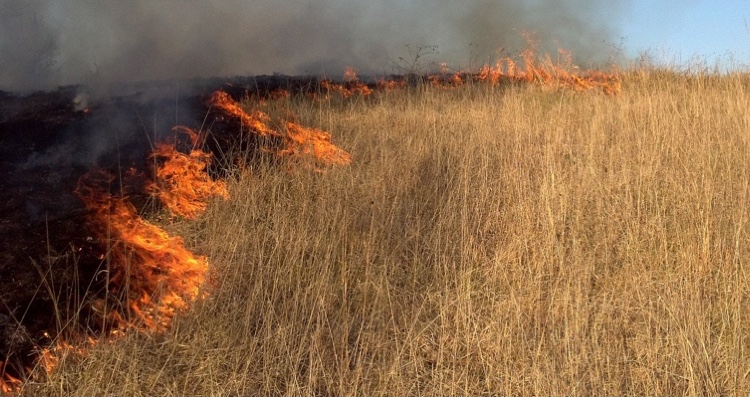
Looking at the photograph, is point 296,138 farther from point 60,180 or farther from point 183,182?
point 60,180

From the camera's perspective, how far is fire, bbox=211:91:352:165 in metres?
5.89

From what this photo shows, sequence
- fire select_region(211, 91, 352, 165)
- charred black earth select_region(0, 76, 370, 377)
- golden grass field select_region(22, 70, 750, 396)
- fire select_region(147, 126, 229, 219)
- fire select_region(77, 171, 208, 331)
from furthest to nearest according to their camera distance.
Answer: fire select_region(211, 91, 352, 165)
fire select_region(147, 126, 229, 219)
fire select_region(77, 171, 208, 331)
charred black earth select_region(0, 76, 370, 377)
golden grass field select_region(22, 70, 750, 396)

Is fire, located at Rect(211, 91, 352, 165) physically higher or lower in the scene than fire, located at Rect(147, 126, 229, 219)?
higher

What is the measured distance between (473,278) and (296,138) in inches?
130

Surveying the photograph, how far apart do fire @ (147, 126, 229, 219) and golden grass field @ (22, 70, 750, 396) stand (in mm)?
179

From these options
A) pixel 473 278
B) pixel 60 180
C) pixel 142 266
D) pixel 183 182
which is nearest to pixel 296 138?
pixel 183 182

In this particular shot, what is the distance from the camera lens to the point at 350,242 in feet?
12.9

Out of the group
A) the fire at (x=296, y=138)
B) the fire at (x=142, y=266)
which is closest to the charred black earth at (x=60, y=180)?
the fire at (x=142, y=266)

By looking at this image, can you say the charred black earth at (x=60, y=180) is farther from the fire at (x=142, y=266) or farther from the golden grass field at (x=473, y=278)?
the golden grass field at (x=473, y=278)

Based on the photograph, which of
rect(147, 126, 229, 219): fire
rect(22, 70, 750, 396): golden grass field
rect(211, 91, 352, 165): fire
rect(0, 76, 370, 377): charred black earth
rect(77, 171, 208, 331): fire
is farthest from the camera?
rect(211, 91, 352, 165): fire

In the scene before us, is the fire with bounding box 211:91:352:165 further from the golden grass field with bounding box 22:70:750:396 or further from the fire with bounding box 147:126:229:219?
the fire with bounding box 147:126:229:219

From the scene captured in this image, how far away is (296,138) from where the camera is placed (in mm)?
6281

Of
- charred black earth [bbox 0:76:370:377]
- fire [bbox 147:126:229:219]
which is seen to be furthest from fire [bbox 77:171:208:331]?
fire [bbox 147:126:229:219]

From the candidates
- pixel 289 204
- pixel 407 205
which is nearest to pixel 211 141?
pixel 289 204
